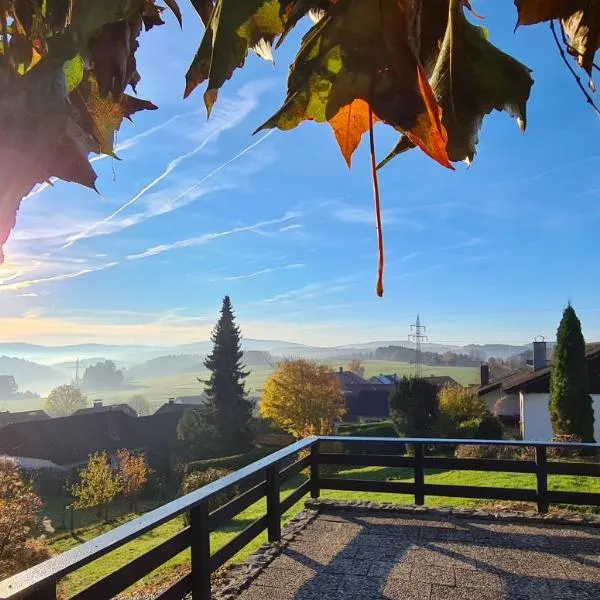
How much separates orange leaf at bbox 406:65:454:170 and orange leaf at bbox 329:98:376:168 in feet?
0.16

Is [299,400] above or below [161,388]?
above

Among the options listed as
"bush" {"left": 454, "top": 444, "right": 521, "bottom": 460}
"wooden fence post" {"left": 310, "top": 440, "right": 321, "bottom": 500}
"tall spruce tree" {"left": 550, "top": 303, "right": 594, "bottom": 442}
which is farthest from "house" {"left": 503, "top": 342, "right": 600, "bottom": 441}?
"wooden fence post" {"left": 310, "top": 440, "right": 321, "bottom": 500}

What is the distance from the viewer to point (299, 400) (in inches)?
1405

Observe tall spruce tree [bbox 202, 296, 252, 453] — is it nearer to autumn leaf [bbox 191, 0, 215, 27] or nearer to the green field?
autumn leaf [bbox 191, 0, 215, 27]

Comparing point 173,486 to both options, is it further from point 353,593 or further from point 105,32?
point 105,32

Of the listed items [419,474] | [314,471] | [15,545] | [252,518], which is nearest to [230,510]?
[314,471]

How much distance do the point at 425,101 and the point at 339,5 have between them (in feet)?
0.33

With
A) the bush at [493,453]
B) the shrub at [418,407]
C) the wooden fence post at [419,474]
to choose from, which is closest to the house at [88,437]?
the shrub at [418,407]

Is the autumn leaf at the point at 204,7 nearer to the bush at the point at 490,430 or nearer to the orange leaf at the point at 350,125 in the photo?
the orange leaf at the point at 350,125

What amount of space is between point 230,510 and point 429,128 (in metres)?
4.00

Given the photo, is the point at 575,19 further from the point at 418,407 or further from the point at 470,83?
the point at 418,407

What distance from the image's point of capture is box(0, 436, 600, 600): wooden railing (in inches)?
86.8

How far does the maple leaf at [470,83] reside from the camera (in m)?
0.47

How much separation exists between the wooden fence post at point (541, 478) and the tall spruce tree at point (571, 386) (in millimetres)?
12921
